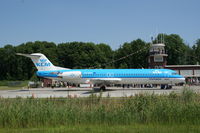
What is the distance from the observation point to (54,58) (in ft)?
320

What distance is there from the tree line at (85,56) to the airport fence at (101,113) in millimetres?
74389

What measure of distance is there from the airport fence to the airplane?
23.4 metres

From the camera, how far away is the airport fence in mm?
12914

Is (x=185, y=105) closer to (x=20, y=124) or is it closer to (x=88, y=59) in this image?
(x=20, y=124)

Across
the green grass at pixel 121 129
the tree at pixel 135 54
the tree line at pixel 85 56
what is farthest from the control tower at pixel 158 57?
the green grass at pixel 121 129

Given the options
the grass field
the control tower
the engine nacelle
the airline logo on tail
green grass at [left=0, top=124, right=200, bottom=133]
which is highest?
the control tower

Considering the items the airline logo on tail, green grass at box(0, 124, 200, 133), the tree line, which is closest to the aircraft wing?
the airline logo on tail

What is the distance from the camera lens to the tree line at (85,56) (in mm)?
94119

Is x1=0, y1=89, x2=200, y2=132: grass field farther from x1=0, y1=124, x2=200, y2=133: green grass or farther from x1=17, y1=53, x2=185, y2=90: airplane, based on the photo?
x1=17, y1=53, x2=185, y2=90: airplane

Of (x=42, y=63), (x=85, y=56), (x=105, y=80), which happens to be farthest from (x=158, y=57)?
(x=42, y=63)

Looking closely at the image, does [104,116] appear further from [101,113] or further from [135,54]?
[135,54]

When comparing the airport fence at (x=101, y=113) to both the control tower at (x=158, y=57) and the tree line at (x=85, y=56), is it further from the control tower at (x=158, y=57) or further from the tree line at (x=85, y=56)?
the tree line at (x=85, y=56)

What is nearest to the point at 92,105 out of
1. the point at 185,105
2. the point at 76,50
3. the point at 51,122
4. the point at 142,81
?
the point at 51,122

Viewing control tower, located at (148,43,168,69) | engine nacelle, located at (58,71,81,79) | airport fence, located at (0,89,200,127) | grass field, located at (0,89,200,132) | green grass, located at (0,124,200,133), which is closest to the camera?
green grass, located at (0,124,200,133)
